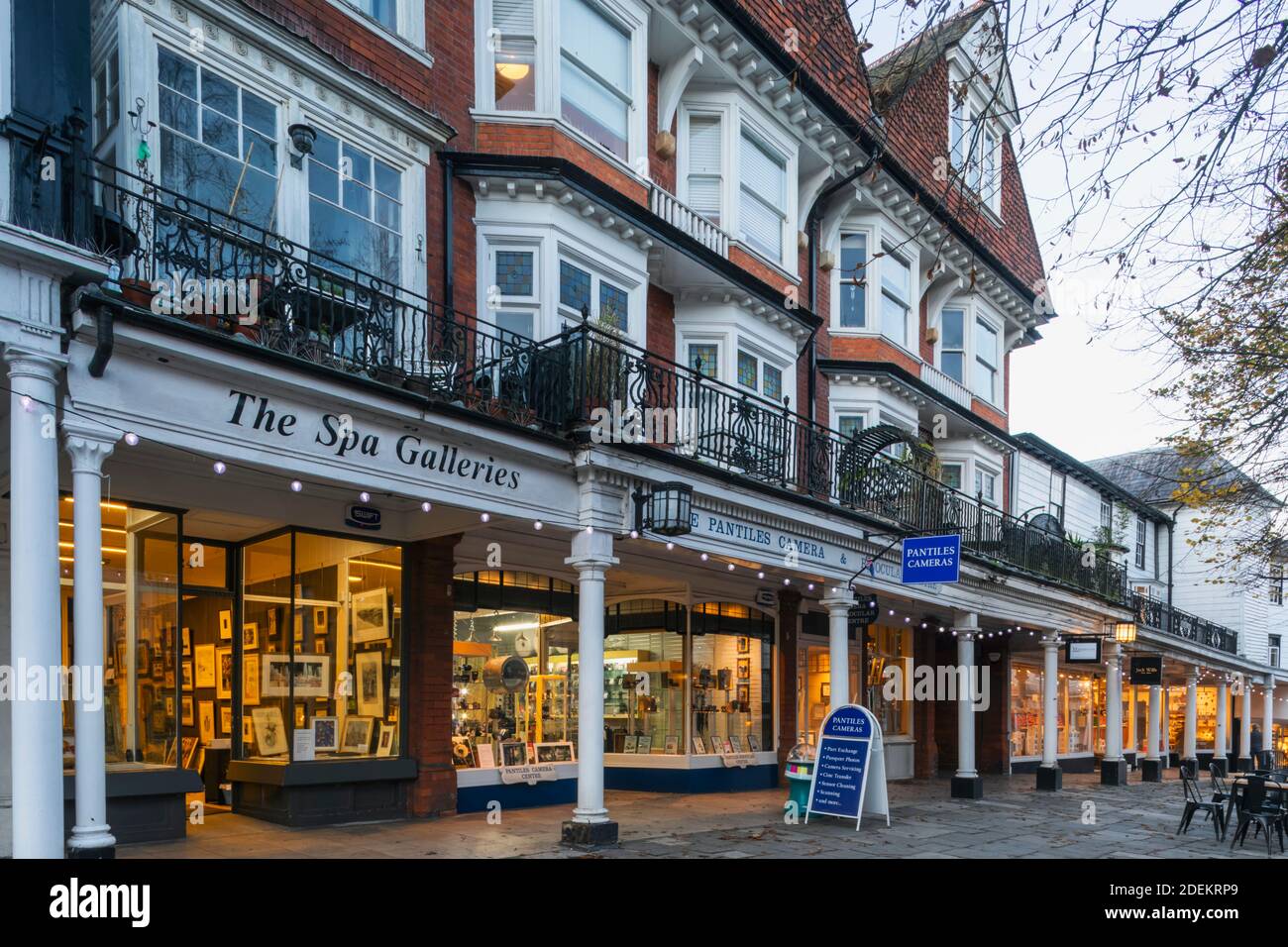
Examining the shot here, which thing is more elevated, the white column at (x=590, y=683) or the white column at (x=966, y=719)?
the white column at (x=590, y=683)

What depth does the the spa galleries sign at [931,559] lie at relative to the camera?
14.0 meters

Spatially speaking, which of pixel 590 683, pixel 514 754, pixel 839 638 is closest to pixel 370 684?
pixel 514 754

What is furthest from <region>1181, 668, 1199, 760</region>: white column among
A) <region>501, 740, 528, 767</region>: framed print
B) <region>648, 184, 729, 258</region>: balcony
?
<region>501, 740, 528, 767</region>: framed print

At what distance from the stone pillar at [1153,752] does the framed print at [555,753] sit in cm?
1684

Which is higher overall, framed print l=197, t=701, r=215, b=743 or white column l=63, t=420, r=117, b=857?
white column l=63, t=420, r=117, b=857

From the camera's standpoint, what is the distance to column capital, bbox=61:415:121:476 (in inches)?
283

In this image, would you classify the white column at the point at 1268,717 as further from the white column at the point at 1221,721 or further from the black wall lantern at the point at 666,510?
the black wall lantern at the point at 666,510

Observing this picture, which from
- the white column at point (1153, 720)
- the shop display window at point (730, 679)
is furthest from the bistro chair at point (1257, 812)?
the white column at point (1153, 720)

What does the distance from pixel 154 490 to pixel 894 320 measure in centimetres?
1467

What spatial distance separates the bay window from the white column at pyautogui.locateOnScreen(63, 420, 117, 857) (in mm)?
15487

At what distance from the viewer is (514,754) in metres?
14.2

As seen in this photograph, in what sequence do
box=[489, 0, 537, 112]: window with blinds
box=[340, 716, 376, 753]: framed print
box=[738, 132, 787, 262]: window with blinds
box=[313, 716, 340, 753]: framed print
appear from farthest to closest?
box=[738, 132, 787, 262]: window with blinds
box=[489, 0, 537, 112]: window with blinds
box=[340, 716, 376, 753]: framed print
box=[313, 716, 340, 753]: framed print

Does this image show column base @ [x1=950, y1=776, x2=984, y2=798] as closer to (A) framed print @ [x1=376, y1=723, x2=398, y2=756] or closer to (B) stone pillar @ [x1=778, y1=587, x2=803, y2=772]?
(B) stone pillar @ [x1=778, y1=587, x2=803, y2=772]
